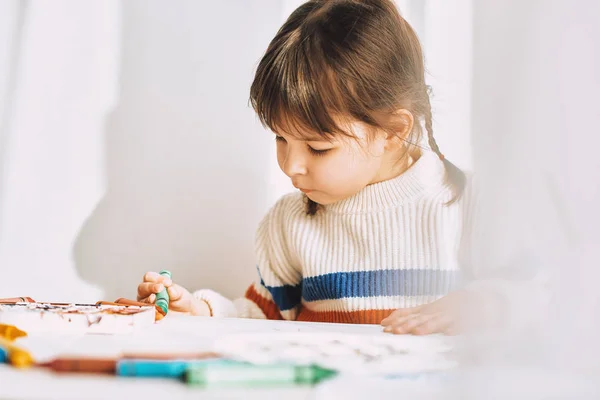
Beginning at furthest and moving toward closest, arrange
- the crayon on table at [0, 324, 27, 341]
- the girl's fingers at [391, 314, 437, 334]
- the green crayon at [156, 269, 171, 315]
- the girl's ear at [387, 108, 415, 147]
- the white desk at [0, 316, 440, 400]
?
the girl's ear at [387, 108, 415, 147] → the green crayon at [156, 269, 171, 315] → the girl's fingers at [391, 314, 437, 334] → the crayon on table at [0, 324, 27, 341] → the white desk at [0, 316, 440, 400]

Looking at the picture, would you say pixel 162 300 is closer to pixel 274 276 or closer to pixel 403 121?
pixel 274 276

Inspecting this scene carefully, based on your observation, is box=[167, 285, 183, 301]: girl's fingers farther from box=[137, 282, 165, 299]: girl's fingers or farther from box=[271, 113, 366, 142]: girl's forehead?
box=[271, 113, 366, 142]: girl's forehead

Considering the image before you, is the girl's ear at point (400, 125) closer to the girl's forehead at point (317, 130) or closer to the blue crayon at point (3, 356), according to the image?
the girl's forehead at point (317, 130)

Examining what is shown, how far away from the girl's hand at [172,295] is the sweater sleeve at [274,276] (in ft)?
0.15

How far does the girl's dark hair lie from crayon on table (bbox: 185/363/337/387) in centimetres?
45

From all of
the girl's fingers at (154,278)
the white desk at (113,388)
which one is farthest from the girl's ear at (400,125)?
the white desk at (113,388)

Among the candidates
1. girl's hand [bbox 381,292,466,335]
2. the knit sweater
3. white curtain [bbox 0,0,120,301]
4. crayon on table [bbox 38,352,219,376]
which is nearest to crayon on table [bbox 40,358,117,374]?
crayon on table [bbox 38,352,219,376]

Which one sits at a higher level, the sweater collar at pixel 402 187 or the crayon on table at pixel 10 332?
the sweater collar at pixel 402 187

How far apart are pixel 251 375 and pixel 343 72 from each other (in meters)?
0.51

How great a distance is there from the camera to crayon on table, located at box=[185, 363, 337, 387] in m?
0.35

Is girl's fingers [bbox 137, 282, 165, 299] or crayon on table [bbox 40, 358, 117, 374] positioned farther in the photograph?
girl's fingers [bbox 137, 282, 165, 299]

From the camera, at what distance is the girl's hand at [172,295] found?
31.0 inches

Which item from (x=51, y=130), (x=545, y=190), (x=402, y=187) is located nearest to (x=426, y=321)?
(x=545, y=190)

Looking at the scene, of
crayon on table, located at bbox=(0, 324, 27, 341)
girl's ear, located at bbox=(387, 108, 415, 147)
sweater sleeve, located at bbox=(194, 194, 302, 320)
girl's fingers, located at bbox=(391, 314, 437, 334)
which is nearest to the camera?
crayon on table, located at bbox=(0, 324, 27, 341)
